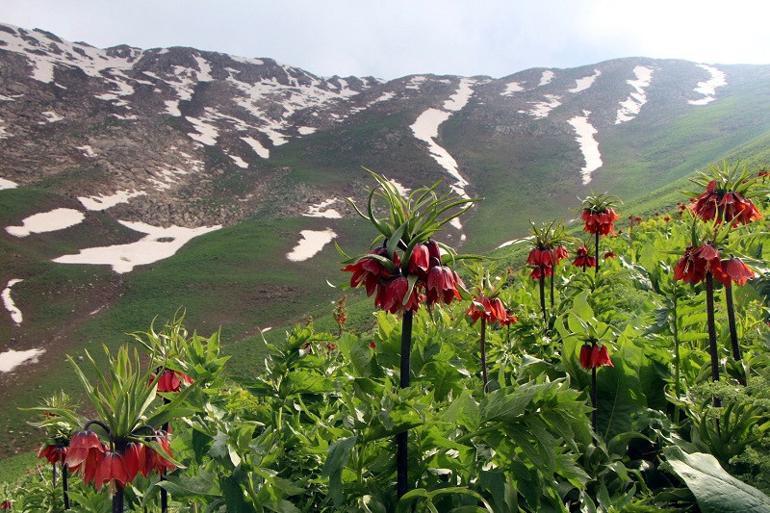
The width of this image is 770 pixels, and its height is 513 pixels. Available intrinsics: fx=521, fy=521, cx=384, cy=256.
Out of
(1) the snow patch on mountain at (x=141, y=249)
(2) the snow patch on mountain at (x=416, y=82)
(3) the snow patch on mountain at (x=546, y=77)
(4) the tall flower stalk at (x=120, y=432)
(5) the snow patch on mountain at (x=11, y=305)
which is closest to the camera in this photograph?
(4) the tall flower stalk at (x=120, y=432)

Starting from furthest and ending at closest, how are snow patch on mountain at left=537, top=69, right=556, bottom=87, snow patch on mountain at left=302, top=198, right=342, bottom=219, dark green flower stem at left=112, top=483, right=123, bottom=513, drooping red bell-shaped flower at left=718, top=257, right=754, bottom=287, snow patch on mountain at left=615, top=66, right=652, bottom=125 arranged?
snow patch on mountain at left=537, top=69, right=556, bottom=87
snow patch on mountain at left=615, top=66, right=652, bottom=125
snow patch on mountain at left=302, top=198, right=342, bottom=219
drooping red bell-shaped flower at left=718, top=257, right=754, bottom=287
dark green flower stem at left=112, top=483, right=123, bottom=513

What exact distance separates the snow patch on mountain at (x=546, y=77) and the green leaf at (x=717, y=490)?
13334 centimetres

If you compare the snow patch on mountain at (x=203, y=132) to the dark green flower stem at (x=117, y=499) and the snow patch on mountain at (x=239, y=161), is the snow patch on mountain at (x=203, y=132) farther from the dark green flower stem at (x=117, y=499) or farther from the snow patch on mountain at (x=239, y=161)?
the dark green flower stem at (x=117, y=499)

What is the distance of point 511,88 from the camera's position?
404ft

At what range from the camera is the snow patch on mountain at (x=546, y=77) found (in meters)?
126

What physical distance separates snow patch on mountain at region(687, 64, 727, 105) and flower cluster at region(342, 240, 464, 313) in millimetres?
118785

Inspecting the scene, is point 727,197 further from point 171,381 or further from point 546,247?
point 171,381

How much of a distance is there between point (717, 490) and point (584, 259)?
7.59 metres

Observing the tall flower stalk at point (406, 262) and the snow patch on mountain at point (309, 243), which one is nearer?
the tall flower stalk at point (406, 262)

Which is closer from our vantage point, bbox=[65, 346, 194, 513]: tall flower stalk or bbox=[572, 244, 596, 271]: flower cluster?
bbox=[65, 346, 194, 513]: tall flower stalk

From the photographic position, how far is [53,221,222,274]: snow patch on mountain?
4769 centimetres

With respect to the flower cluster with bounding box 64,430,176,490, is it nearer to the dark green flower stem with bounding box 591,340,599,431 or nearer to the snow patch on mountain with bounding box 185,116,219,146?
the dark green flower stem with bounding box 591,340,599,431

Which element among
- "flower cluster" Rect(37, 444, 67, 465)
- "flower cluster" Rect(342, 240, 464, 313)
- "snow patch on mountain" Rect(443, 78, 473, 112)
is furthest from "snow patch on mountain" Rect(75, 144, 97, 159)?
"flower cluster" Rect(342, 240, 464, 313)

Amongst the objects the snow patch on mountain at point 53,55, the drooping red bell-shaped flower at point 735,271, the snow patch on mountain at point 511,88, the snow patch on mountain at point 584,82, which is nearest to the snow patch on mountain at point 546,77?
the snow patch on mountain at point 511,88
